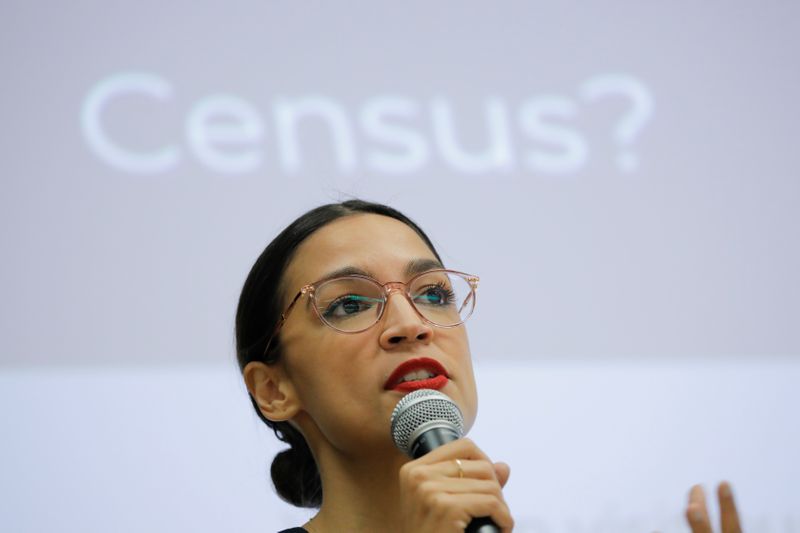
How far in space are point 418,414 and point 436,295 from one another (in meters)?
0.39

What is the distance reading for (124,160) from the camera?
275cm

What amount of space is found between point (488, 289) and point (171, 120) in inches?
43.6

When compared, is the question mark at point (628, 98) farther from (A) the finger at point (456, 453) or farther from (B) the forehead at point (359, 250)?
(A) the finger at point (456, 453)

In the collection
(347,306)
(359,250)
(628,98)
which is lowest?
(347,306)

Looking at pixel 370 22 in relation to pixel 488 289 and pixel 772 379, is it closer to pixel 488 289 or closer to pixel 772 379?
pixel 488 289

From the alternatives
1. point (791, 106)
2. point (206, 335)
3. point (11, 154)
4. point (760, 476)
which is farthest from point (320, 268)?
point (791, 106)

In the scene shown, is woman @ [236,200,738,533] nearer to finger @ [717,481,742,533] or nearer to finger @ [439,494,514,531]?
finger @ [717,481,742,533]

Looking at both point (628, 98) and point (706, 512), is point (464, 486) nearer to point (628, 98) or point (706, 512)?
point (706, 512)

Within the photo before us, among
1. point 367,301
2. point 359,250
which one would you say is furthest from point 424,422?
point 359,250

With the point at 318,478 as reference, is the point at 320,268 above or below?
above

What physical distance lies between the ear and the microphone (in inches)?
12.9

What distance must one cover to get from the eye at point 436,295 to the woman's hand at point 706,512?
58 cm

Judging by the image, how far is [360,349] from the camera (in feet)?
4.91

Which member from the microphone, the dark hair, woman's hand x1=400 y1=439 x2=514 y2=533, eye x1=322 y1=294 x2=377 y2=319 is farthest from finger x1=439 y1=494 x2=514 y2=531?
the dark hair
